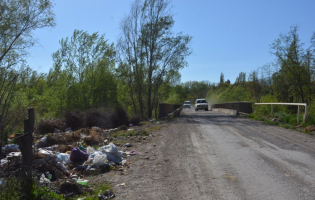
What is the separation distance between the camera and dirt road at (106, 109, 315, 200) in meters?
5.06

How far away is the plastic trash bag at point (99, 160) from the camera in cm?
715

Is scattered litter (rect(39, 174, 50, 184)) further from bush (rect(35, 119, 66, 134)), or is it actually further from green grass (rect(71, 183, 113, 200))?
bush (rect(35, 119, 66, 134))

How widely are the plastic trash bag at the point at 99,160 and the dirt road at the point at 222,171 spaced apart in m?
0.74

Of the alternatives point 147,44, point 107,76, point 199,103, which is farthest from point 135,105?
point 199,103

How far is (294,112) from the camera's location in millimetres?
18391

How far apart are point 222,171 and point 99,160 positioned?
9.98ft

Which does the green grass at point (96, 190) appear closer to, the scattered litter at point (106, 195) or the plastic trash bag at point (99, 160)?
the scattered litter at point (106, 195)

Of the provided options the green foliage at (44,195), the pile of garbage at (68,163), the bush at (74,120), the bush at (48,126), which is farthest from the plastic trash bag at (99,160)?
the bush at (74,120)

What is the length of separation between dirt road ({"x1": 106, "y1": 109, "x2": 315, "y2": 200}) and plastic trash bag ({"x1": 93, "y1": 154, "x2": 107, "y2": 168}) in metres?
0.74

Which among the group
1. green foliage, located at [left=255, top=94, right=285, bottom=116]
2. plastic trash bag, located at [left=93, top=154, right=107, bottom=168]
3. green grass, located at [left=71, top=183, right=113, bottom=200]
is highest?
green foliage, located at [left=255, top=94, right=285, bottom=116]

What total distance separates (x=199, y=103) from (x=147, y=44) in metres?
20.2

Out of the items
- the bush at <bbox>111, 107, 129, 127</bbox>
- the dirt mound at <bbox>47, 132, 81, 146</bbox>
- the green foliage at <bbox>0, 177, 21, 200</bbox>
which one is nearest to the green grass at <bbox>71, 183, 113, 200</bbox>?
the green foliage at <bbox>0, 177, 21, 200</bbox>

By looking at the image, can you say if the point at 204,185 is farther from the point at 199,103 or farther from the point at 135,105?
the point at 199,103

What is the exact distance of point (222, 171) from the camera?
6.42 metres
